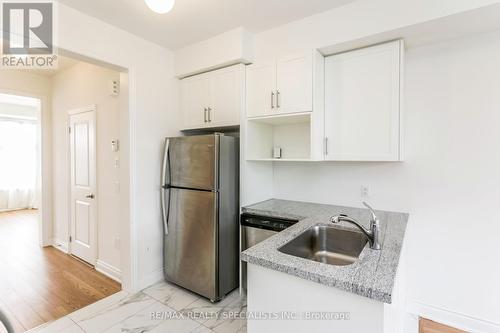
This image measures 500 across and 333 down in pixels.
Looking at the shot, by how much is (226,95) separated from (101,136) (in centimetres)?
177

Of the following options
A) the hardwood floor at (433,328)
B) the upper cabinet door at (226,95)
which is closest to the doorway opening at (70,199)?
the upper cabinet door at (226,95)

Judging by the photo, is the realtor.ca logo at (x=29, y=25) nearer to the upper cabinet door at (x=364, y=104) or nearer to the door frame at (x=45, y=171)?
the door frame at (x=45, y=171)

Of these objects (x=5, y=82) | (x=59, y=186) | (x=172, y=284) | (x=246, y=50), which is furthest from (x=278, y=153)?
(x=5, y=82)

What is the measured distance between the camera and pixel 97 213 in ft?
10.5

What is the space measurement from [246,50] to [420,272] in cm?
264

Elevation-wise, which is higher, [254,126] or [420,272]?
[254,126]

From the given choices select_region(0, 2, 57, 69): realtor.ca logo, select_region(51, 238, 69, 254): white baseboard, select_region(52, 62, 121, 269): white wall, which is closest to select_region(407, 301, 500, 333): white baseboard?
select_region(52, 62, 121, 269): white wall

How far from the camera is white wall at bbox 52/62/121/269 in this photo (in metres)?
2.97

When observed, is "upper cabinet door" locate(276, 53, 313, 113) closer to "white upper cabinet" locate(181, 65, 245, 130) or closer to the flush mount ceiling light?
"white upper cabinet" locate(181, 65, 245, 130)

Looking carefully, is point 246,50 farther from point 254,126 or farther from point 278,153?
point 278,153

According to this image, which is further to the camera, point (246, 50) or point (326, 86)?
point (246, 50)

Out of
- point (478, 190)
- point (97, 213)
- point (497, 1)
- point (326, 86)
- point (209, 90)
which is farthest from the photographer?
point (97, 213)

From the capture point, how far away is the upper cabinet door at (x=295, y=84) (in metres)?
2.20

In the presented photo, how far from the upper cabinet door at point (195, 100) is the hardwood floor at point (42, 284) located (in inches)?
81.3
